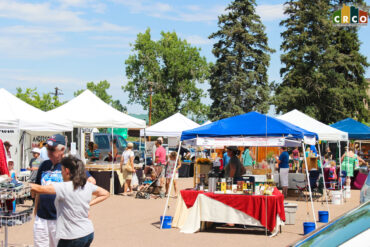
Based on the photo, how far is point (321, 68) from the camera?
4575cm

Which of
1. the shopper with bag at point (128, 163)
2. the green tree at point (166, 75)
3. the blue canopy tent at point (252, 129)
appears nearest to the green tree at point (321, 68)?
the green tree at point (166, 75)

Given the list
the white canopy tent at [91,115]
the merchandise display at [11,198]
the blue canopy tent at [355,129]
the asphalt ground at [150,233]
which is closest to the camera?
the merchandise display at [11,198]

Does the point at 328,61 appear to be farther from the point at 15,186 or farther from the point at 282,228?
the point at 15,186

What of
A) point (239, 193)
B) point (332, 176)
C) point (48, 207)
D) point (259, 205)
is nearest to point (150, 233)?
point (239, 193)

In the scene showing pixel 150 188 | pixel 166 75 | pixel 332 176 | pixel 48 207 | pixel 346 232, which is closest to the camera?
pixel 346 232

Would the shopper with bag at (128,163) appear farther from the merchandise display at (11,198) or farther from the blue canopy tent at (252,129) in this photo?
the merchandise display at (11,198)

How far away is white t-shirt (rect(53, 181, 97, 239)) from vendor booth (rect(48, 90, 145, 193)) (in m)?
12.6

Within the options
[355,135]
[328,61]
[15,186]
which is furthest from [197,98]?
[15,186]

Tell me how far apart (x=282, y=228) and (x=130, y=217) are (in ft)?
12.2

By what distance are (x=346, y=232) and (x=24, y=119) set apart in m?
14.2

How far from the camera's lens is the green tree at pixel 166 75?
61.8 m

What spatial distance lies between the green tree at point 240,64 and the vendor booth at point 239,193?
1479 inches

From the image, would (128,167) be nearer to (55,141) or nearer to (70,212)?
(55,141)

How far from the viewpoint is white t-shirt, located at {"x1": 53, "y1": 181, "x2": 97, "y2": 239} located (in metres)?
4.89
